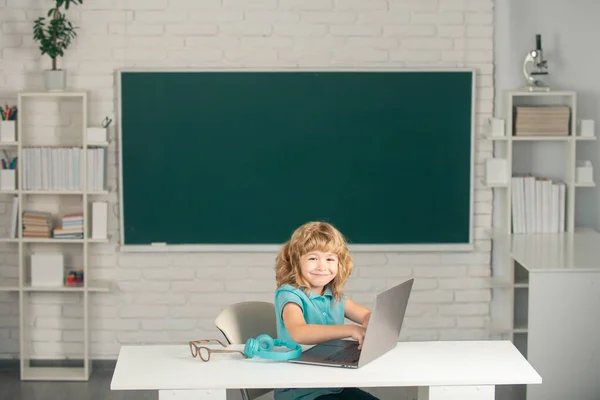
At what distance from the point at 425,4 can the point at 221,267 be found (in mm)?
1954

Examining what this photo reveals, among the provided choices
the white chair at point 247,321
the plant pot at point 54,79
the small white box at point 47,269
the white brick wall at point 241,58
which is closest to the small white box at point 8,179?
the white brick wall at point 241,58

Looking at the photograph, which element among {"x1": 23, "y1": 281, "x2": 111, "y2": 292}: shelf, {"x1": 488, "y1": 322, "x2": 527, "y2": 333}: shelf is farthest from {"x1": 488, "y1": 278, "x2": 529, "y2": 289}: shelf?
{"x1": 23, "y1": 281, "x2": 111, "y2": 292}: shelf

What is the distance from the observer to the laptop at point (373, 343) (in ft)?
10.8

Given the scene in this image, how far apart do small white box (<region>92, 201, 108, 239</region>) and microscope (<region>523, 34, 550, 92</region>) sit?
251 cm

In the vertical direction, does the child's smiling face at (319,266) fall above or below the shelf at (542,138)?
below

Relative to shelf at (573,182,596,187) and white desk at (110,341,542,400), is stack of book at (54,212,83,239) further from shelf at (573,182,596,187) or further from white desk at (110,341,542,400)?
shelf at (573,182,596,187)

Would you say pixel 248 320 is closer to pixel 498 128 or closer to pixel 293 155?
pixel 293 155

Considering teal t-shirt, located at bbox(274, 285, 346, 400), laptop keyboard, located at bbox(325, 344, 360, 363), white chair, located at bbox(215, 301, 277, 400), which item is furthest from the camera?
white chair, located at bbox(215, 301, 277, 400)

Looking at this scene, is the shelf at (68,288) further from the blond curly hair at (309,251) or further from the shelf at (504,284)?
the shelf at (504,284)

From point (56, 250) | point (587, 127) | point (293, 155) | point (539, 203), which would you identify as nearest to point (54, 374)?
point (56, 250)

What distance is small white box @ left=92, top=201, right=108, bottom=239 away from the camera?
5.50 meters

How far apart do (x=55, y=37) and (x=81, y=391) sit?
6.54 ft

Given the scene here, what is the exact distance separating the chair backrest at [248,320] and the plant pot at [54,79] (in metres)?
2.08

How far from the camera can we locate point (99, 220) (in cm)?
551
